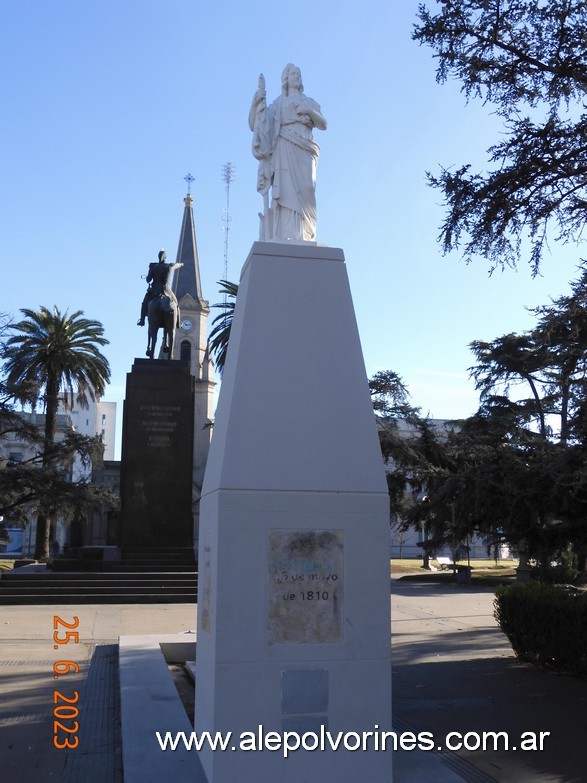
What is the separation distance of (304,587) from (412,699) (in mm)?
3783

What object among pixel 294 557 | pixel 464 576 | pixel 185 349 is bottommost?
pixel 464 576

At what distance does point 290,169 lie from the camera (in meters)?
7.44

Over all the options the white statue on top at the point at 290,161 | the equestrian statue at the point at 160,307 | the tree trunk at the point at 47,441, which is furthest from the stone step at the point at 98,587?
the white statue on top at the point at 290,161

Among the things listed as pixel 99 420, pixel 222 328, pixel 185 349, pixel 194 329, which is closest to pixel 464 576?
pixel 222 328

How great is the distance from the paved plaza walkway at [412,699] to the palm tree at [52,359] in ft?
63.5

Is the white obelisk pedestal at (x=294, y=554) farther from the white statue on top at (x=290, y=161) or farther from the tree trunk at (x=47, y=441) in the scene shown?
the tree trunk at (x=47, y=441)

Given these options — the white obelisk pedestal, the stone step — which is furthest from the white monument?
the stone step

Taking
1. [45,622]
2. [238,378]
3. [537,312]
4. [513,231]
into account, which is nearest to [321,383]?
[238,378]

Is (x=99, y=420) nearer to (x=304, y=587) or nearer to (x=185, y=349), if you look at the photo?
(x=185, y=349)

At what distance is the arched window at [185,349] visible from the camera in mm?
79125

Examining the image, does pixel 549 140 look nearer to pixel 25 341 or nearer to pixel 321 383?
pixel 321 383

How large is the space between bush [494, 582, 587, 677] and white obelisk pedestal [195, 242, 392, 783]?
5.41 meters

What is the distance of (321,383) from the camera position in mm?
6277

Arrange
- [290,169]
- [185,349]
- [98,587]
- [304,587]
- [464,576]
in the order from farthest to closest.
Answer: [185,349]
[464,576]
[98,587]
[290,169]
[304,587]
